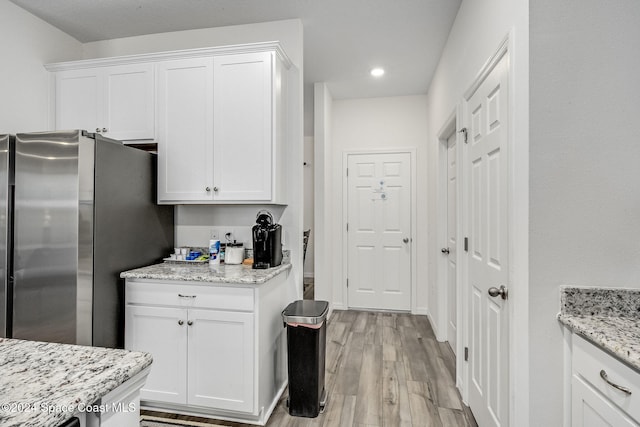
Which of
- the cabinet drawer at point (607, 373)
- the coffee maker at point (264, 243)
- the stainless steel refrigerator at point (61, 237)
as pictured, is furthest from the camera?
the coffee maker at point (264, 243)

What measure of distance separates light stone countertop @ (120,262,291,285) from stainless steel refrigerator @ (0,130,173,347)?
20cm

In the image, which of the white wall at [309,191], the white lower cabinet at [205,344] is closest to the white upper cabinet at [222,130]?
the white lower cabinet at [205,344]

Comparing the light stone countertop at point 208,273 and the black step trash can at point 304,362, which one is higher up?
the light stone countertop at point 208,273

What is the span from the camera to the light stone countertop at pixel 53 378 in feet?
1.90

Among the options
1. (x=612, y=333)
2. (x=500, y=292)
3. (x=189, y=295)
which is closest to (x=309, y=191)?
(x=189, y=295)

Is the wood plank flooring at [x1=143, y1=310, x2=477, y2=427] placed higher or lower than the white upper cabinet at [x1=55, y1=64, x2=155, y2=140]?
lower

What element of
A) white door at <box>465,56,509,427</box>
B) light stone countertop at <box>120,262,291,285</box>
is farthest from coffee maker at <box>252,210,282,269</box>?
white door at <box>465,56,509,427</box>

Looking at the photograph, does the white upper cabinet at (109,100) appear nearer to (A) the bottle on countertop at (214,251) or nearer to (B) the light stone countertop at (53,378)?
(A) the bottle on countertop at (214,251)

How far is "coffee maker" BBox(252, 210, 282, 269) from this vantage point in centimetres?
222

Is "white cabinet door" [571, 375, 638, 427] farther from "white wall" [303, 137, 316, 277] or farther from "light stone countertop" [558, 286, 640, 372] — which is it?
"white wall" [303, 137, 316, 277]

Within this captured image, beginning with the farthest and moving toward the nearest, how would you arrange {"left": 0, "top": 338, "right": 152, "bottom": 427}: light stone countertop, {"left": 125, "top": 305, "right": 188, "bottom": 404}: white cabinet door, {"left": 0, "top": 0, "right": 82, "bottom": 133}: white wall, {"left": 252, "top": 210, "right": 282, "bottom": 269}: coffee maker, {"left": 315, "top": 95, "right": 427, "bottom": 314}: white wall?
{"left": 315, "top": 95, "right": 427, "bottom": 314}: white wall, {"left": 0, "top": 0, "right": 82, "bottom": 133}: white wall, {"left": 252, "top": 210, "right": 282, "bottom": 269}: coffee maker, {"left": 125, "top": 305, "right": 188, "bottom": 404}: white cabinet door, {"left": 0, "top": 338, "right": 152, "bottom": 427}: light stone countertop

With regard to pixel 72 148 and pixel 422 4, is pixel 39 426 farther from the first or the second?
pixel 422 4

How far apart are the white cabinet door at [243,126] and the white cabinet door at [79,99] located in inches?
40.5

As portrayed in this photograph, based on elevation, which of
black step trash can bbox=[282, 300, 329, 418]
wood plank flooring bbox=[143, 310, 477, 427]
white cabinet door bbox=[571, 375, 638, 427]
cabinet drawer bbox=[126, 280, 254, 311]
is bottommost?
wood plank flooring bbox=[143, 310, 477, 427]
